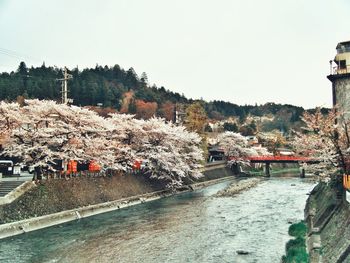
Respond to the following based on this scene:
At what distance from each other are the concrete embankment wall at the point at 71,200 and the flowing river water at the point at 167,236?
105 centimetres

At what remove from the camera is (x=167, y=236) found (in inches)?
1046

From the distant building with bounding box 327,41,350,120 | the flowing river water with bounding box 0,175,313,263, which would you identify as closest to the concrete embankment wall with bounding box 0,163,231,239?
the flowing river water with bounding box 0,175,313,263

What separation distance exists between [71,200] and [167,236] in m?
12.5

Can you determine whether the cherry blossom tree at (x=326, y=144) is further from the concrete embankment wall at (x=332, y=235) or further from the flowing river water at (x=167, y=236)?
the flowing river water at (x=167, y=236)

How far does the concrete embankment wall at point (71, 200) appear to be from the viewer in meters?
28.4

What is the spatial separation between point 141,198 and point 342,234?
30328 mm

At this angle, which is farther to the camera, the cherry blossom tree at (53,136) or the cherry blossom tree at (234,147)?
the cherry blossom tree at (234,147)

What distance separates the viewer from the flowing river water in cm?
2175

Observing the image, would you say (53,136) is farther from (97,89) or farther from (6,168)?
(97,89)

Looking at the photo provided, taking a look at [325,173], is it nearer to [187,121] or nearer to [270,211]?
[270,211]

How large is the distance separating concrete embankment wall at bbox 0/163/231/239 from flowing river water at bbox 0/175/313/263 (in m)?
1.05

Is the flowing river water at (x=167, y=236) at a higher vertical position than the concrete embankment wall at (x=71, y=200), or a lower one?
lower

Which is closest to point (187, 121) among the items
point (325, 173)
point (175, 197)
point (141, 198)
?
point (175, 197)

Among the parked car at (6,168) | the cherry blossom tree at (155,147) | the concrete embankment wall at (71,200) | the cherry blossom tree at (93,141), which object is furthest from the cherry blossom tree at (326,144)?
the parked car at (6,168)
